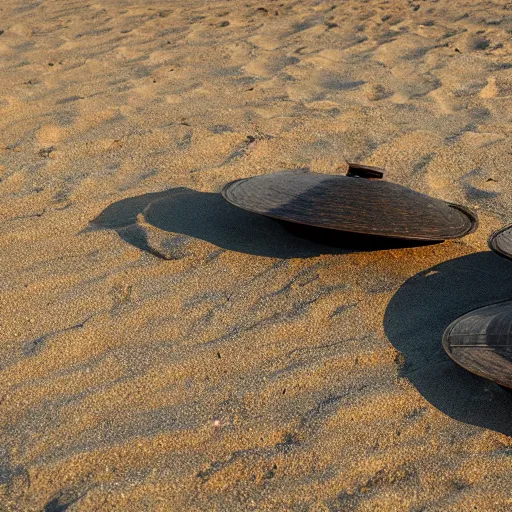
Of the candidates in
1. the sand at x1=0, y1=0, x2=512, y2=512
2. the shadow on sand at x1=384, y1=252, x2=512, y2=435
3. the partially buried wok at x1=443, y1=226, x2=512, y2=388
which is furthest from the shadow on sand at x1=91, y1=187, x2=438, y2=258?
the partially buried wok at x1=443, y1=226, x2=512, y2=388

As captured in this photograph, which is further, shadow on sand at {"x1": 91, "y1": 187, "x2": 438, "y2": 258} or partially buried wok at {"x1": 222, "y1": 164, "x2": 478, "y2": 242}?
shadow on sand at {"x1": 91, "y1": 187, "x2": 438, "y2": 258}

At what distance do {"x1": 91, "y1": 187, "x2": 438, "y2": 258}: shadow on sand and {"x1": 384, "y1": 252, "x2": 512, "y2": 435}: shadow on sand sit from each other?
242 mm

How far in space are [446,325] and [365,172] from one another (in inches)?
29.8

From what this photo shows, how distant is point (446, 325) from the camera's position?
241 centimetres

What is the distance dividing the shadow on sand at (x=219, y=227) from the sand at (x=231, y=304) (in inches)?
0.5

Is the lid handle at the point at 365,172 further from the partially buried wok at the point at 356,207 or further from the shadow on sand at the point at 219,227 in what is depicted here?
the shadow on sand at the point at 219,227

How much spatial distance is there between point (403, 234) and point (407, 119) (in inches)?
86.9

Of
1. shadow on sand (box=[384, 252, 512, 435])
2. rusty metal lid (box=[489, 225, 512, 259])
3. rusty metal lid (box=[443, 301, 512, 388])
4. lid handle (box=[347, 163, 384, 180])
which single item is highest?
lid handle (box=[347, 163, 384, 180])

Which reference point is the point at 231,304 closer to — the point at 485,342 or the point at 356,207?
the point at 356,207

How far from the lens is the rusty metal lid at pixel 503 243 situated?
2.29 m

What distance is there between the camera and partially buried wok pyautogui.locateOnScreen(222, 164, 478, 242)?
236 cm

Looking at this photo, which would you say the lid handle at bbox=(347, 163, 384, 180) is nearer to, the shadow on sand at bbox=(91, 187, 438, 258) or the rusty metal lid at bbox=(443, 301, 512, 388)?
the shadow on sand at bbox=(91, 187, 438, 258)

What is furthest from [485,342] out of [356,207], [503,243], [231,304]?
[231,304]

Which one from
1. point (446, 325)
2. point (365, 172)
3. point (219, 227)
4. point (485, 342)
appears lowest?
point (446, 325)
